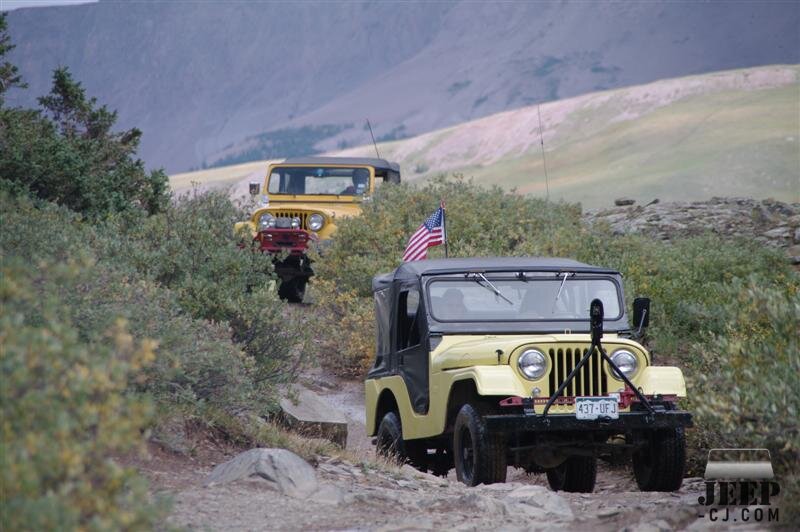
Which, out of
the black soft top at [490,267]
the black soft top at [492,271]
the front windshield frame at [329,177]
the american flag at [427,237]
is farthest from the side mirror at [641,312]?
the front windshield frame at [329,177]

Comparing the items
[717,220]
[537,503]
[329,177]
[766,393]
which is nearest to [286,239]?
[329,177]

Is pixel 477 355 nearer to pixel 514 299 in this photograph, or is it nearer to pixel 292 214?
pixel 514 299

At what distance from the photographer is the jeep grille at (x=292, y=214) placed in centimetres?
2206

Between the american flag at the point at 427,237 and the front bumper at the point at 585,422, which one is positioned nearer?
the front bumper at the point at 585,422

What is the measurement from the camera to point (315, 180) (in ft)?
76.5

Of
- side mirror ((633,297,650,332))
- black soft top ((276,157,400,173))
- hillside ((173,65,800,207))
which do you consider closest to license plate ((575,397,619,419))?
side mirror ((633,297,650,332))

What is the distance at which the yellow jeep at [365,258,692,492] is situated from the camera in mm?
8539

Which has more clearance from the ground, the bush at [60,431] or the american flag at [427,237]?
the american flag at [427,237]

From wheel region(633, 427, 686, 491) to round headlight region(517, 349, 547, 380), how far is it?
103 cm

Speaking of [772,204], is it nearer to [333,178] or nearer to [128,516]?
[333,178]

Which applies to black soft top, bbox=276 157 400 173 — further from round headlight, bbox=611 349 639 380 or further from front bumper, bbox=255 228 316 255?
round headlight, bbox=611 349 639 380

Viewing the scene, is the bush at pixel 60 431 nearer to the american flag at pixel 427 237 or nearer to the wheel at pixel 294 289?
the american flag at pixel 427 237

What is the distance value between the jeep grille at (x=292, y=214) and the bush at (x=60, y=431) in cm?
1694

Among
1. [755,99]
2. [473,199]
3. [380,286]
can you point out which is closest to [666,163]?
[755,99]
